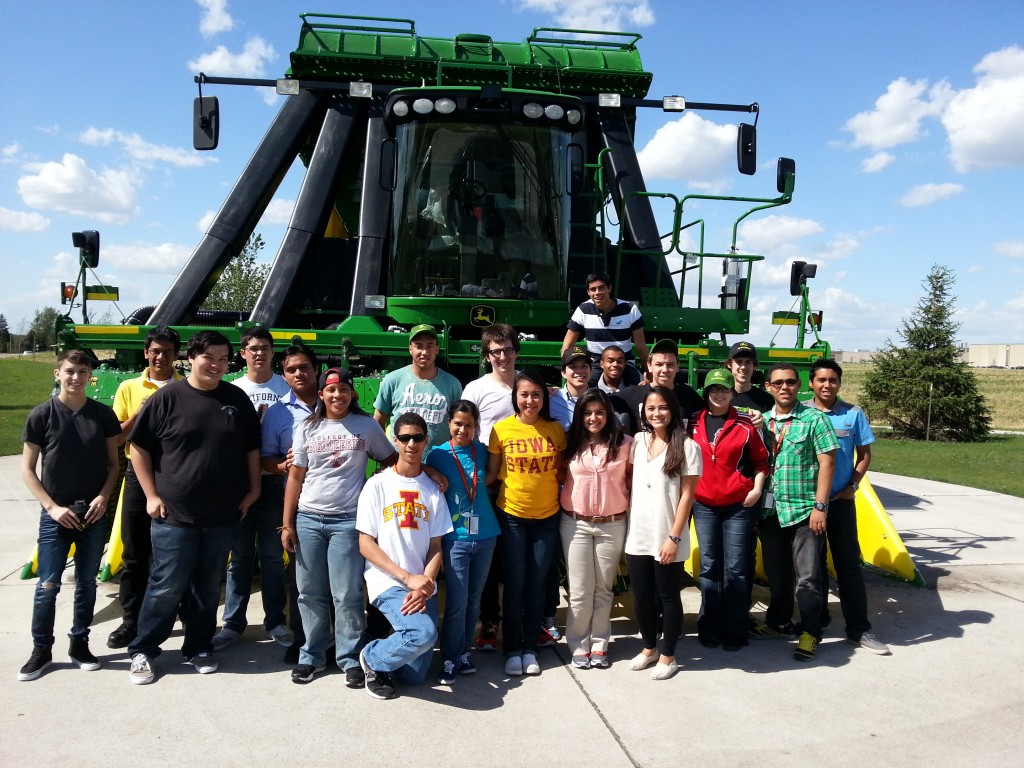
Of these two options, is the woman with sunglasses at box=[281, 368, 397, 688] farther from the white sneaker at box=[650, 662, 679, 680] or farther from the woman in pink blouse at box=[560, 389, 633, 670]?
the white sneaker at box=[650, 662, 679, 680]

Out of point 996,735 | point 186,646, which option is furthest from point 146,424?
point 996,735

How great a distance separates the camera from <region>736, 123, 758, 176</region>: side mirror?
8469mm

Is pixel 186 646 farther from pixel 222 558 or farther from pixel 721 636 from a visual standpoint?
pixel 721 636

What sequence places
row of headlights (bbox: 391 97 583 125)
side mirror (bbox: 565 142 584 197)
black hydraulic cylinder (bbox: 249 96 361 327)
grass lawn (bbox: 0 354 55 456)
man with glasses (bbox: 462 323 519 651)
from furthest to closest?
grass lawn (bbox: 0 354 55 456)
black hydraulic cylinder (bbox: 249 96 361 327)
side mirror (bbox: 565 142 584 197)
row of headlights (bbox: 391 97 583 125)
man with glasses (bbox: 462 323 519 651)

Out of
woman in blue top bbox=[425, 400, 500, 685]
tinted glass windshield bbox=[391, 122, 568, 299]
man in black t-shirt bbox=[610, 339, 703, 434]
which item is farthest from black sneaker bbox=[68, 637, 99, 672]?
tinted glass windshield bbox=[391, 122, 568, 299]

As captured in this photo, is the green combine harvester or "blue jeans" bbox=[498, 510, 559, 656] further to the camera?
the green combine harvester

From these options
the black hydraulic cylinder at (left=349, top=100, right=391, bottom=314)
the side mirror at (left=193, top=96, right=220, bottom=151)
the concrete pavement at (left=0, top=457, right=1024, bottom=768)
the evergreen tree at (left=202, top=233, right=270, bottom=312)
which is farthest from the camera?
the evergreen tree at (left=202, top=233, right=270, bottom=312)

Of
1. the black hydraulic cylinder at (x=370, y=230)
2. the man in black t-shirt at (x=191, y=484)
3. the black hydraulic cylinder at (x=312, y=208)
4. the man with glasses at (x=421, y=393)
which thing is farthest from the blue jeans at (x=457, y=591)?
the black hydraulic cylinder at (x=312, y=208)

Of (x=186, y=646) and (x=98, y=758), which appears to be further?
(x=186, y=646)

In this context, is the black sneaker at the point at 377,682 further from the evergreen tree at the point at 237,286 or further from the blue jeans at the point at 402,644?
the evergreen tree at the point at 237,286

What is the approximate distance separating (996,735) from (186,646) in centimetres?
401

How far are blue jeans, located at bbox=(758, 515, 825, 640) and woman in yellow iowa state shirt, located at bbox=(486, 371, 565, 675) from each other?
138 centimetres

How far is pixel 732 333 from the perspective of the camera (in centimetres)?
854

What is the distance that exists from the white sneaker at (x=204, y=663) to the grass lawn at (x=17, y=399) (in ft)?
25.6
